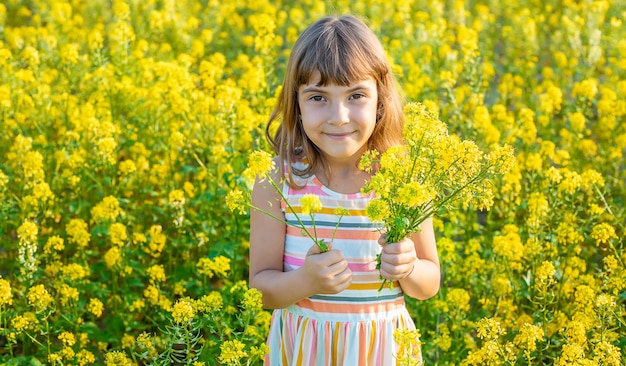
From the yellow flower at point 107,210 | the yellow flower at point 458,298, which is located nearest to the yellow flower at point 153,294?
the yellow flower at point 107,210

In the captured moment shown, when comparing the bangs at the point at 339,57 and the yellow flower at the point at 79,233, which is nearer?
the bangs at the point at 339,57

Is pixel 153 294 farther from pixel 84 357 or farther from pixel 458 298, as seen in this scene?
pixel 458 298

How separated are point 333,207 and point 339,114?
1.14ft

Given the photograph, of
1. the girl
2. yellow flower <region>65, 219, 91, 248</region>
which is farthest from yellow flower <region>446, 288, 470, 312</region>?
yellow flower <region>65, 219, 91, 248</region>

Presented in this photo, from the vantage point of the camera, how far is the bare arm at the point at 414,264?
7.14ft

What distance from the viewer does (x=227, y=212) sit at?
3.86m

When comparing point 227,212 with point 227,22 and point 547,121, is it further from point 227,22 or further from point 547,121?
point 227,22

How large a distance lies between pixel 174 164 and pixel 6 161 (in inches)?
37.9

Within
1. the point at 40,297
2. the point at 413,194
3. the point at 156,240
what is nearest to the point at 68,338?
the point at 40,297

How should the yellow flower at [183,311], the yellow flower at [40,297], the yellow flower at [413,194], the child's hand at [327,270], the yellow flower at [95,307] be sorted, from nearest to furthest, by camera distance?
the yellow flower at [413,194] → the child's hand at [327,270] → the yellow flower at [183,311] → the yellow flower at [40,297] → the yellow flower at [95,307]

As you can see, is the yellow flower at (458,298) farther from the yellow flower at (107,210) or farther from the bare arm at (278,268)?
the yellow flower at (107,210)

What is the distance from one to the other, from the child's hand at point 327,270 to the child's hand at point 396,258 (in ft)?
0.41

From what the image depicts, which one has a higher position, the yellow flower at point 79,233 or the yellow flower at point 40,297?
the yellow flower at point 79,233

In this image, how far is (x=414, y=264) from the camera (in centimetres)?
244
